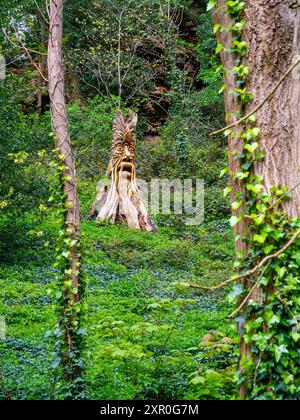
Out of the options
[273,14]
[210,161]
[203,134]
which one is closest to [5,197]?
[273,14]

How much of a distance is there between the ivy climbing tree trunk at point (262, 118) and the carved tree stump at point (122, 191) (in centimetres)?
1052

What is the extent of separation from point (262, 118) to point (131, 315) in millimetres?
4777

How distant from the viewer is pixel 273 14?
4.30m

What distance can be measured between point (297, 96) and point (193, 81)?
22.7 meters

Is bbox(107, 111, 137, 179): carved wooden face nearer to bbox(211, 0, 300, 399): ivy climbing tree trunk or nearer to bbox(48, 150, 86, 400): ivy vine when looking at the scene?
bbox(48, 150, 86, 400): ivy vine

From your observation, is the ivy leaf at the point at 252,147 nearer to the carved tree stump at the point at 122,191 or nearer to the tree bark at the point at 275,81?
the tree bark at the point at 275,81

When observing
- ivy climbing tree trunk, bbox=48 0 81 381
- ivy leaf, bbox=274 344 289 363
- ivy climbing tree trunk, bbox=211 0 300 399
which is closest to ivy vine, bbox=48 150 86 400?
ivy climbing tree trunk, bbox=48 0 81 381

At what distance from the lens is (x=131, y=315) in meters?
8.30

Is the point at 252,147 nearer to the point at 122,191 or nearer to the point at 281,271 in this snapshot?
the point at 281,271

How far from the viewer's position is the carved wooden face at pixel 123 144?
1547 centimetres

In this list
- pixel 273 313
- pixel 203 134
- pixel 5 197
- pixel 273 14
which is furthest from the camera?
pixel 203 134

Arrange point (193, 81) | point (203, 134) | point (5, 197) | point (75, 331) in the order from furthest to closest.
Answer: point (193, 81) < point (203, 134) < point (5, 197) < point (75, 331)

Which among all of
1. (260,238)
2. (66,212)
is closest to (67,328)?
(66,212)

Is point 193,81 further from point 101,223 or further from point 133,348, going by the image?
point 133,348
